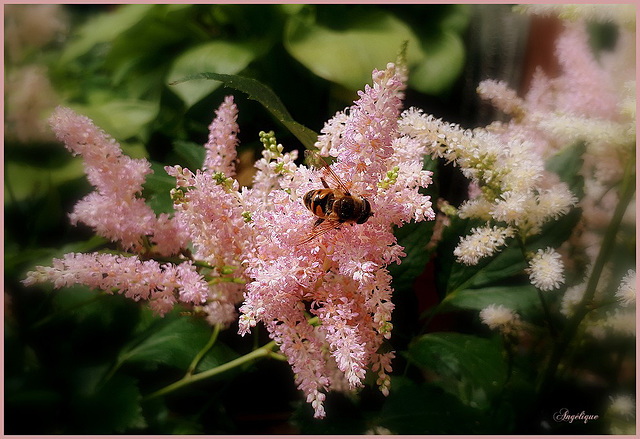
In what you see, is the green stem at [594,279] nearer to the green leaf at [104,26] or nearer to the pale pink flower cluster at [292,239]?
the pale pink flower cluster at [292,239]

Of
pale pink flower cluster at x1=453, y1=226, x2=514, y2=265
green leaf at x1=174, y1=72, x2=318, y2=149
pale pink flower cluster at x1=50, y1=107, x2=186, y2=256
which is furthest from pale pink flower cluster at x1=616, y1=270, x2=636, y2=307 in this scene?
pale pink flower cluster at x1=50, y1=107, x2=186, y2=256

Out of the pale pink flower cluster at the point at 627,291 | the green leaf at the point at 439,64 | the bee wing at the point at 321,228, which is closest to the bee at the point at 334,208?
the bee wing at the point at 321,228

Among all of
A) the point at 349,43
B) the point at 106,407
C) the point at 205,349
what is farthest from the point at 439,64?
the point at 106,407

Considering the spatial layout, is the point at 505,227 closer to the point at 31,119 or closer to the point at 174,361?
the point at 174,361

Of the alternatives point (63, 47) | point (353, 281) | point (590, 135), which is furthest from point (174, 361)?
point (590, 135)

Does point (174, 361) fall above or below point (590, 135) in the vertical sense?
below

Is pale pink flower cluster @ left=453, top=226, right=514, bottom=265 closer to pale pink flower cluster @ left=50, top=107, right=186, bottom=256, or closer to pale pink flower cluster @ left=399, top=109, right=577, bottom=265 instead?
pale pink flower cluster @ left=399, top=109, right=577, bottom=265
